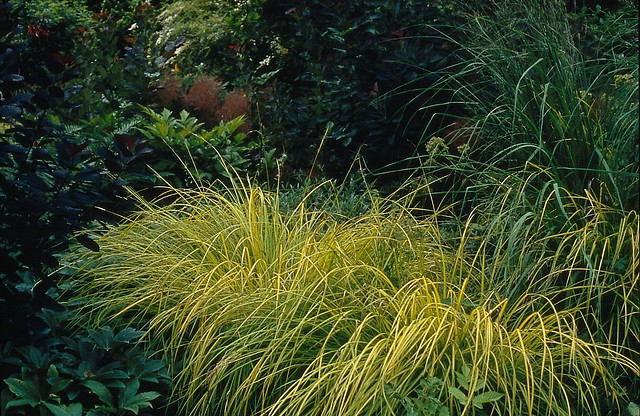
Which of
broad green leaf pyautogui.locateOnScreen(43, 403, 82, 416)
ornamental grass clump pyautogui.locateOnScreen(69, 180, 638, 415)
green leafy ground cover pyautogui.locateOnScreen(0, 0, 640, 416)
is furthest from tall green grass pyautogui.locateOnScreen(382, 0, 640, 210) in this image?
broad green leaf pyautogui.locateOnScreen(43, 403, 82, 416)

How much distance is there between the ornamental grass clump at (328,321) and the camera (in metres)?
3.07

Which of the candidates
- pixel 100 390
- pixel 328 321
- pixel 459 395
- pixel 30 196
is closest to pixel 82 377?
pixel 100 390

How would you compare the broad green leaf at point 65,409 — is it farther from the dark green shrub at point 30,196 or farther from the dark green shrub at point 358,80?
the dark green shrub at point 358,80

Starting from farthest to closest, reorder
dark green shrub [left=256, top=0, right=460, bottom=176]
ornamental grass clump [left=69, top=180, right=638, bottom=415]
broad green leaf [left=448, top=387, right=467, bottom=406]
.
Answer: dark green shrub [left=256, top=0, right=460, bottom=176], ornamental grass clump [left=69, top=180, right=638, bottom=415], broad green leaf [left=448, top=387, right=467, bottom=406]

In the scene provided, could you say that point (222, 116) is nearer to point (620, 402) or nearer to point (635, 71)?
point (635, 71)

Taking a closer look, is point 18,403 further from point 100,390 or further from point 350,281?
point 350,281

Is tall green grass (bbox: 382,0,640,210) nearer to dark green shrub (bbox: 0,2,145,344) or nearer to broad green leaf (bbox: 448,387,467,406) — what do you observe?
broad green leaf (bbox: 448,387,467,406)

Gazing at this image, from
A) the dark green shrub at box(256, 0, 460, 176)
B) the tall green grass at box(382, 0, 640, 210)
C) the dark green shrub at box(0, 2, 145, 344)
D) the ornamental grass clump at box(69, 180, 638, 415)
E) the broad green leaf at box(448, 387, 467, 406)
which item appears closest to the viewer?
the broad green leaf at box(448, 387, 467, 406)

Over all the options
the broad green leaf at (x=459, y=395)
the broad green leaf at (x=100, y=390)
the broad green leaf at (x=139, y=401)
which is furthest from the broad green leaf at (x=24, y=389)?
the broad green leaf at (x=459, y=395)

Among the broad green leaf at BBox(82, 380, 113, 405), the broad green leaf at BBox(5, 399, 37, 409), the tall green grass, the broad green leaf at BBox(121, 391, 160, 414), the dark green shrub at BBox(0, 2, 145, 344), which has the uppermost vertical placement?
the dark green shrub at BBox(0, 2, 145, 344)

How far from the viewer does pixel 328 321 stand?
3.41 metres

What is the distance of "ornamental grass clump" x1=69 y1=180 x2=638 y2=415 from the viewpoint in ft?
10.1

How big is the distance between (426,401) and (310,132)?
370cm

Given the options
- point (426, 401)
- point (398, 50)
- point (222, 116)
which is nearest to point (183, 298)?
point (426, 401)
